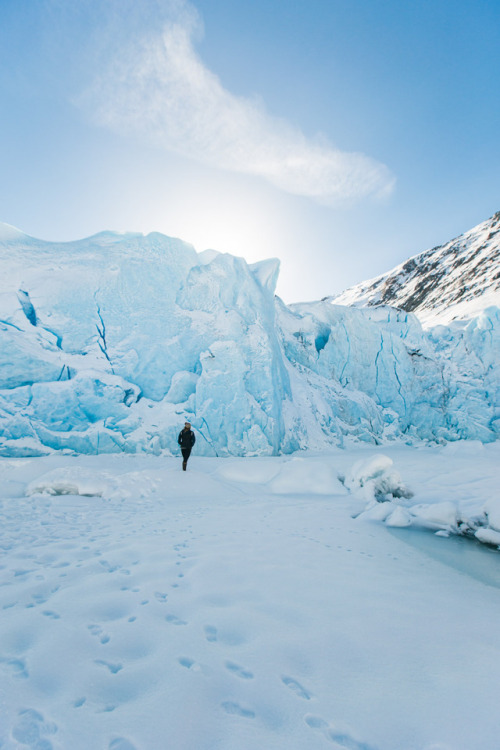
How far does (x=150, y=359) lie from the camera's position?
11.6m

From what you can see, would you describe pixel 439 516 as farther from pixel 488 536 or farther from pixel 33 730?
pixel 33 730

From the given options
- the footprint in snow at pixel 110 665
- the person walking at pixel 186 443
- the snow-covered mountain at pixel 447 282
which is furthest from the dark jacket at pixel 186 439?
the snow-covered mountain at pixel 447 282

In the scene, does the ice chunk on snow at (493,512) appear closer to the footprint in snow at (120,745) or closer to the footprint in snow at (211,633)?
the footprint in snow at (211,633)

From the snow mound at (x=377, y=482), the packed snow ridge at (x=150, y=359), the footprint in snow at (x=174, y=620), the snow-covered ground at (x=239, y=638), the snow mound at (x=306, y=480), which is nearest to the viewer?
the snow-covered ground at (x=239, y=638)

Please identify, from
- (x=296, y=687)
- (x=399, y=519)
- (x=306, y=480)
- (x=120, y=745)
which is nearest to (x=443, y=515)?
(x=399, y=519)

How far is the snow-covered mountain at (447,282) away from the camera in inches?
1206

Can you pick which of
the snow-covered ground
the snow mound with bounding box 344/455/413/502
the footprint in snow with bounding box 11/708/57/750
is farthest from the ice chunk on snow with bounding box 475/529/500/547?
the footprint in snow with bounding box 11/708/57/750

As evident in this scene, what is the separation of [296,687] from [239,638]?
377mm

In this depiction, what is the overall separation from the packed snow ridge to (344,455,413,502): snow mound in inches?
201

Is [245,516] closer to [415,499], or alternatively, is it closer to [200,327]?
[415,499]

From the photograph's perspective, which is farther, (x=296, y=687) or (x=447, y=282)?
(x=447, y=282)

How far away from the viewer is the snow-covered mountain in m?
30.6

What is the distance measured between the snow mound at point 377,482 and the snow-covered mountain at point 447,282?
2252 centimetres

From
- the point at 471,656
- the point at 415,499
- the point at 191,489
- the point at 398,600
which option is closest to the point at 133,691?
the point at 471,656
